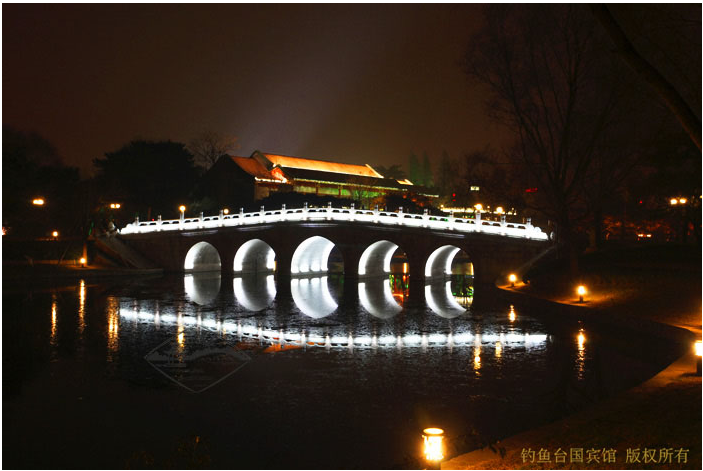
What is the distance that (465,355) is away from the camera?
15125 millimetres

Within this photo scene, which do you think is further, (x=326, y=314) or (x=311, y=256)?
(x=311, y=256)

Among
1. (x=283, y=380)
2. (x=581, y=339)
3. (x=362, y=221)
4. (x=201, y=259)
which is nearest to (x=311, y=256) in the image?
(x=362, y=221)

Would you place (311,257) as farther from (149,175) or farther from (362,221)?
(149,175)

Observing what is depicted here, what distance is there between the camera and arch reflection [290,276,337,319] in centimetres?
2413

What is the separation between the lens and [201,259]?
4472cm

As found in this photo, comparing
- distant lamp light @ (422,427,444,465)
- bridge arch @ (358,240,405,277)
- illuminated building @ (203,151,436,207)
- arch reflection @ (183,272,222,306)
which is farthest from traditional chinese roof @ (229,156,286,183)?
distant lamp light @ (422,427,444,465)

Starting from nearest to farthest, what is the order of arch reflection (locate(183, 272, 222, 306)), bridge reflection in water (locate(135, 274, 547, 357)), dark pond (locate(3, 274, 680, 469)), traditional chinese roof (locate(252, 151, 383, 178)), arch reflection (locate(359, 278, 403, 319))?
dark pond (locate(3, 274, 680, 469)), bridge reflection in water (locate(135, 274, 547, 357)), arch reflection (locate(359, 278, 403, 319)), arch reflection (locate(183, 272, 222, 306)), traditional chinese roof (locate(252, 151, 383, 178))

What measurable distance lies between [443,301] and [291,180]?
125ft

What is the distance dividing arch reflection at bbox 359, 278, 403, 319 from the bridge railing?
12.4 feet

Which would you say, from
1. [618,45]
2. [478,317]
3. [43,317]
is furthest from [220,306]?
[618,45]

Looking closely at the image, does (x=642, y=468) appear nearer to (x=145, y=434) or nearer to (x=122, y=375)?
(x=145, y=434)

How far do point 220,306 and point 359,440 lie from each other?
1704cm

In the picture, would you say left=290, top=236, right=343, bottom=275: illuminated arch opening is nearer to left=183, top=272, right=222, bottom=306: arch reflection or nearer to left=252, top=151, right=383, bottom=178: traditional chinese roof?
left=183, top=272, right=222, bottom=306: arch reflection

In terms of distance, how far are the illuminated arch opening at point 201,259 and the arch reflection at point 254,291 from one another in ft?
15.1
